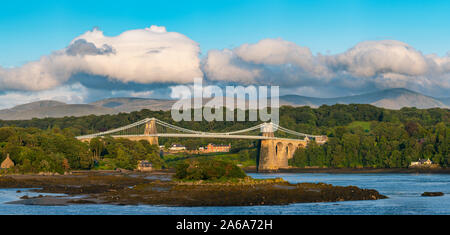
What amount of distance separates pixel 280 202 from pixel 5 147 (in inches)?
1728

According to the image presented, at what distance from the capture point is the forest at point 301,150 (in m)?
72.9

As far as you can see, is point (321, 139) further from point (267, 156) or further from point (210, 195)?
point (210, 195)

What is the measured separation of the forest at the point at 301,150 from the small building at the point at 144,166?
3.15ft

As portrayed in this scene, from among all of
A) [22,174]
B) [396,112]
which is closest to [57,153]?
[22,174]

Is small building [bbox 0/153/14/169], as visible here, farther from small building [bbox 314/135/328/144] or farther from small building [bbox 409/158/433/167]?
small building [bbox 314/135/328/144]

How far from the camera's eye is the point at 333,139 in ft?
363

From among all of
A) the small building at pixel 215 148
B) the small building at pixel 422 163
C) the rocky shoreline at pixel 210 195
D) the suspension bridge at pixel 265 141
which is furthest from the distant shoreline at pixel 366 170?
the rocky shoreline at pixel 210 195

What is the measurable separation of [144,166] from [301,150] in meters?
36.3

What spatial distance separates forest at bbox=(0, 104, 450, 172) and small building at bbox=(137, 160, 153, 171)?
961 millimetres

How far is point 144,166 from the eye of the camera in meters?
88.1

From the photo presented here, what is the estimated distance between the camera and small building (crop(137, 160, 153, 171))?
87562mm

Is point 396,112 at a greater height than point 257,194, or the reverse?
point 396,112
